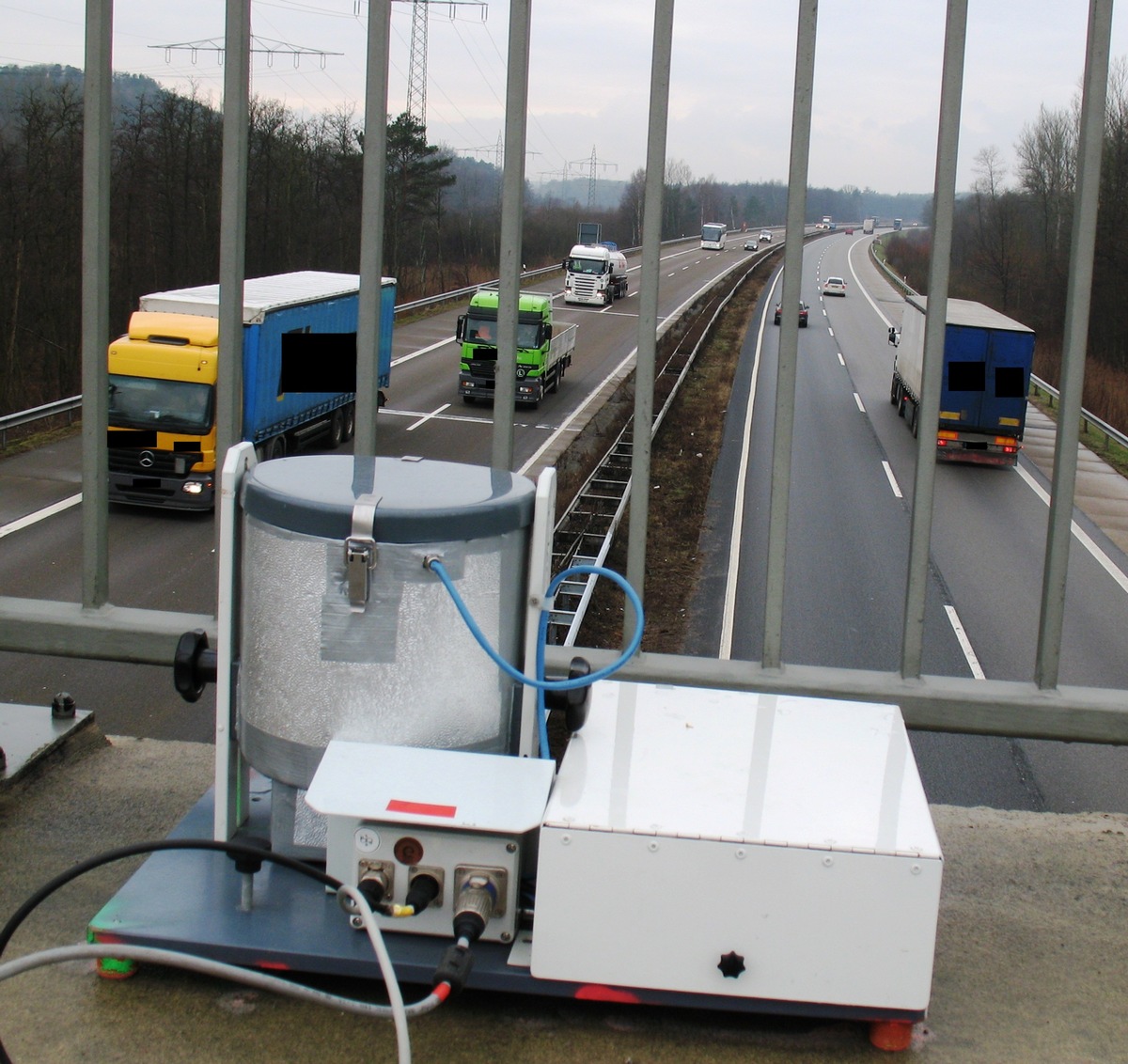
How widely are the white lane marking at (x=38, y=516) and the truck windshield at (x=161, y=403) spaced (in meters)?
2.32

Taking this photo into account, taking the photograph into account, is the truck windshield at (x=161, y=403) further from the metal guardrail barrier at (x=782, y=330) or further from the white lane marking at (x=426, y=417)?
the metal guardrail barrier at (x=782, y=330)

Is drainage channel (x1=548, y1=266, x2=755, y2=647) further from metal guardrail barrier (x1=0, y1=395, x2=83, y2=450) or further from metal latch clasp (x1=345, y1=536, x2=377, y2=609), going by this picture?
metal guardrail barrier (x1=0, y1=395, x2=83, y2=450)

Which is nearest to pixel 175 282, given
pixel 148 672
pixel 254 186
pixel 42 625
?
pixel 254 186

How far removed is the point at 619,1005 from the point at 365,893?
618mm

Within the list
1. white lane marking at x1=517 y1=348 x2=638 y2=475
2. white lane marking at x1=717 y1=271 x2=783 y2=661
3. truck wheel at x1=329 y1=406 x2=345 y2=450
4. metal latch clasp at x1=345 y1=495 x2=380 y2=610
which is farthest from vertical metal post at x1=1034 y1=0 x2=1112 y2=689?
truck wheel at x1=329 y1=406 x2=345 y2=450

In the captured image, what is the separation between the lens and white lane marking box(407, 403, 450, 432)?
36500mm

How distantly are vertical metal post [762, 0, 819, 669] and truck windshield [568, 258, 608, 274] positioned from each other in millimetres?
65085

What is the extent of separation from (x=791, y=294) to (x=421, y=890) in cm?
169

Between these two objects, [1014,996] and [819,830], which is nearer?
[819,830]

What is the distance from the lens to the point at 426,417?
3828 cm

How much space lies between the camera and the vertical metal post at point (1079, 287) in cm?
323

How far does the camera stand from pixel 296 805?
9.72ft

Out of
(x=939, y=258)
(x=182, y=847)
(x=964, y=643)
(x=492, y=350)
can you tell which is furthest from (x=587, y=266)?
(x=182, y=847)

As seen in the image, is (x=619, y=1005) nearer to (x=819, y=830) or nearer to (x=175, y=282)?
(x=819, y=830)
